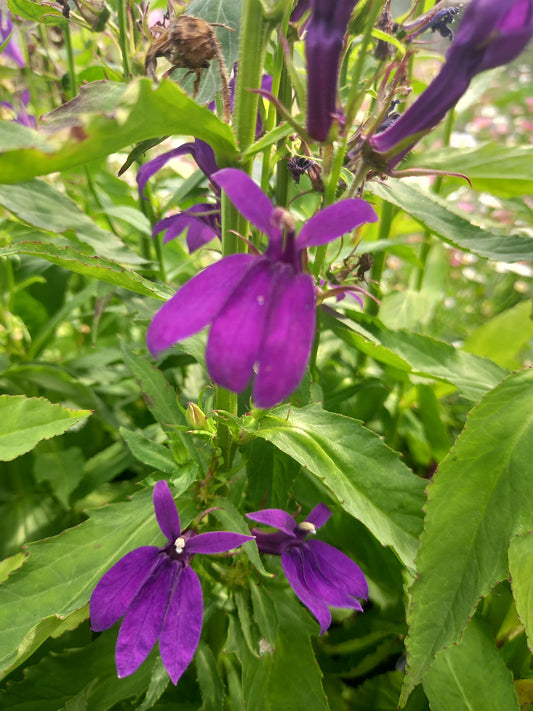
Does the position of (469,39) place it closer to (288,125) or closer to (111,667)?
(288,125)

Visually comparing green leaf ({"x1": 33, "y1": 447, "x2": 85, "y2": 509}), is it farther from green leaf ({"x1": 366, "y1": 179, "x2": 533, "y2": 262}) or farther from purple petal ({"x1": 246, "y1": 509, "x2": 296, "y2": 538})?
green leaf ({"x1": 366, "y1": 179, "x2": 533, "y2": 262})

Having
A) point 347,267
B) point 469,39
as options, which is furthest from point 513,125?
point 469,39

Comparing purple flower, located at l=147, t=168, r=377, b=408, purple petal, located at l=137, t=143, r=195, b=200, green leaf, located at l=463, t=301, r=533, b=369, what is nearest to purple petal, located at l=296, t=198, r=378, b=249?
purple flower, located at l=147, t=168, r=377, b=408

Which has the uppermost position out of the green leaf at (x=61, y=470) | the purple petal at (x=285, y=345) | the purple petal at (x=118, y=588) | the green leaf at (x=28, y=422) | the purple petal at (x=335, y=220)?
the purple petal at (x=335, y=220)

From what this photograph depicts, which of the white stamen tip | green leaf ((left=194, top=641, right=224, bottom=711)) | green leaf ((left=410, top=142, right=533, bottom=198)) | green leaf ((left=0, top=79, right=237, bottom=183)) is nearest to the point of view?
green leaf ((left=0, top=79, right=237, bottom=183))

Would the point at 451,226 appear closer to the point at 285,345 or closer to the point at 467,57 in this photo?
the point at 467,57

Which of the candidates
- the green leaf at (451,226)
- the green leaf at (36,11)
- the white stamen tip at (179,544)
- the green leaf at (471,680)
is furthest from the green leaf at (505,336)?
the green leaf at (36,11)

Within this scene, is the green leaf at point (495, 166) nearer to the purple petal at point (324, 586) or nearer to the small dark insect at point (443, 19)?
the small dark insect at point (443, 19)
